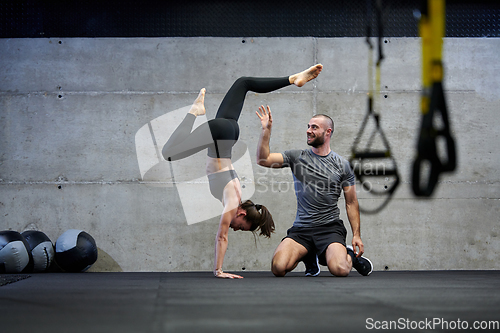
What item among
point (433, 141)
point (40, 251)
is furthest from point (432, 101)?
point (40, 251)

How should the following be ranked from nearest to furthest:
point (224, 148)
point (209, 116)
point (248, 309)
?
point (248, 309)
point (224, 148)
point (209, 116)

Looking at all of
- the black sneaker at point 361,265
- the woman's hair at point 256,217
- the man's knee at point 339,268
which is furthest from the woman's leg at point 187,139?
the black sneaker at point 361,265

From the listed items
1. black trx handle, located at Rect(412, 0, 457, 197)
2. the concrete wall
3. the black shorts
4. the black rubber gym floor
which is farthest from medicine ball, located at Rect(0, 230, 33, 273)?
black trx handle, located at Rect(412, 0, 457, 197)

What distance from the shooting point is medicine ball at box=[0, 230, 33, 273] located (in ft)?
12.1

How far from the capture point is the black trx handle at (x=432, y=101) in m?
1.38

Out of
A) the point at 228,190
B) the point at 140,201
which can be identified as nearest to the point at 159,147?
the point at 140,201

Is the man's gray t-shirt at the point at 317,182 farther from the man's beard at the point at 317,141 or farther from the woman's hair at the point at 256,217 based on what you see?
the woman's hair at the point at 256,217

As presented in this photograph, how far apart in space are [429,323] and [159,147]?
3.68 meters

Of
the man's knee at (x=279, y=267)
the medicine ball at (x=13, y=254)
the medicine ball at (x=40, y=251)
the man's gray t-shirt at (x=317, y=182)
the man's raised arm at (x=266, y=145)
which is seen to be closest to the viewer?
the man's raised arm at (x=266, y=145)

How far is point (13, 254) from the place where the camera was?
3705mm

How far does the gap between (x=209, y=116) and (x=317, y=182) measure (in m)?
1.65

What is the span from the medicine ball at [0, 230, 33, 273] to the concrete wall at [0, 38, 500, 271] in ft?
2.38

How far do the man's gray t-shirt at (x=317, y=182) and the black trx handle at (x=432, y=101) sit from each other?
2012 mm

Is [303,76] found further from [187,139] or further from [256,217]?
[256,217]
